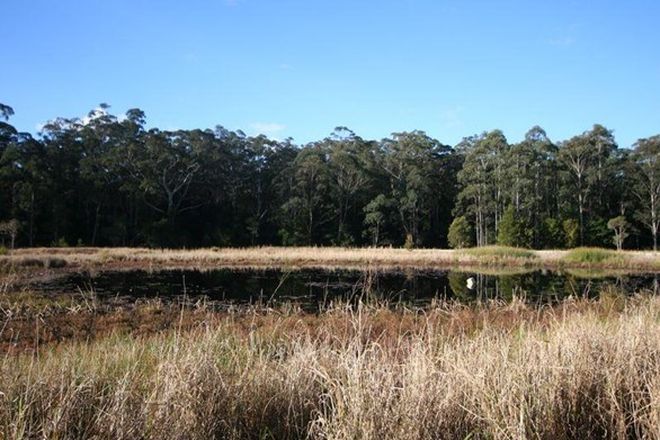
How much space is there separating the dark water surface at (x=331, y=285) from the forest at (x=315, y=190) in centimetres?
1922

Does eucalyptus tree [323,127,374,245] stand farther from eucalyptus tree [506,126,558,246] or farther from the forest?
eucalyptus tree [506,126,558,246]

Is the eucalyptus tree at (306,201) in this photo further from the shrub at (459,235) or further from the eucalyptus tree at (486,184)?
the eucalyptus tree at (486,184)

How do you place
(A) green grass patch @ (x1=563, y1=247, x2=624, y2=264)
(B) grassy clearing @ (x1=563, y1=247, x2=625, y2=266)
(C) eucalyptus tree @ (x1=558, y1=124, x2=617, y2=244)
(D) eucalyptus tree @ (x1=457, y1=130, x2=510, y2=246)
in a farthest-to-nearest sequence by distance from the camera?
(C) eucalyptus tree @ (x1=558, y1=124, x2=617, y2=244)
(D) eucalyptus tree @ (x1=457, y1=130, x2=510, y2=246)
(A) green grass patch @ (x1=563, y1=247, x2=624, y2=264)
(B) grassy clearing @ (x1=563, y1=247, x2=625, y2=266)

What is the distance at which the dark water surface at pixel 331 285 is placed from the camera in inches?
598

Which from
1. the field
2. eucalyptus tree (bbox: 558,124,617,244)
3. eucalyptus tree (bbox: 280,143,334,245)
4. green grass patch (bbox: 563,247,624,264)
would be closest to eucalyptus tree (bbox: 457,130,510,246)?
eucalyptus tree (bbox: 558,124,617,244)

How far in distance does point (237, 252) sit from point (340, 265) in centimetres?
828

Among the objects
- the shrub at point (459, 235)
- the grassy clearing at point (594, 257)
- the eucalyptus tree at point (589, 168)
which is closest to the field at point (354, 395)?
the grassy clearing at point (594, 257)

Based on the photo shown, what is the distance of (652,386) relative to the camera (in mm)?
3527

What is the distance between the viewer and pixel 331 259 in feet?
104

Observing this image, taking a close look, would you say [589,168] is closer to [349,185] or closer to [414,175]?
[414,175]

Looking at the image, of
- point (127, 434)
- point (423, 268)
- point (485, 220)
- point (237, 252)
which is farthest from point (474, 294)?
point (485, 220)

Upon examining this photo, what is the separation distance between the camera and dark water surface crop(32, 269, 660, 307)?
15180mm

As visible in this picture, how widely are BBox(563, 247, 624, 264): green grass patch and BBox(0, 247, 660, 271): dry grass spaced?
6 cm

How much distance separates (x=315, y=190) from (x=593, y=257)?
28.0m
